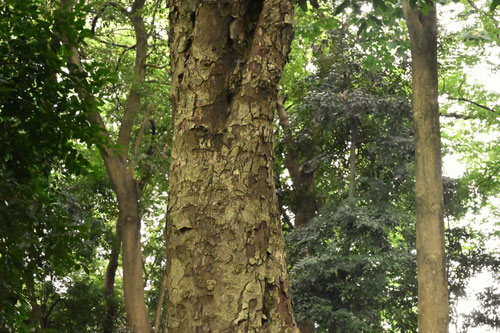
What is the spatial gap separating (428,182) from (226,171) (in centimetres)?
664

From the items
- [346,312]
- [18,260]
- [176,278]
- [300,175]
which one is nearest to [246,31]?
[176,278]

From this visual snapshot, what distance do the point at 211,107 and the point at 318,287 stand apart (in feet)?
33.2

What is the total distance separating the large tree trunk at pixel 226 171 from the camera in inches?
127

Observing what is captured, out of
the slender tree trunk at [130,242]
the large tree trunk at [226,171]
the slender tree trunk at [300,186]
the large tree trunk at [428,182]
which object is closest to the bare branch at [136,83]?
the slender tree trunk at [130,242]

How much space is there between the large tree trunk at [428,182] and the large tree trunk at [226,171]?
6199 millimetres

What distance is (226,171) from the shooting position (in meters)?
3.37

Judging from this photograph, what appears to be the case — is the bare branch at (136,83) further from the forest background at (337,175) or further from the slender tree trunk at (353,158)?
the slender tree trunk at (353,158)

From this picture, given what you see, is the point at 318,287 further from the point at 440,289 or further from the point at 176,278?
the point at 176,278

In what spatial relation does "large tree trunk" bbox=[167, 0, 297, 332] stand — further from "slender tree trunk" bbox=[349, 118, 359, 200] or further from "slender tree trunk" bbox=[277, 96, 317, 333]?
"slender tree trunk" bbox=[277, 96, 317, 333]

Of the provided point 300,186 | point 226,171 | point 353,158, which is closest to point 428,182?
point 353,158

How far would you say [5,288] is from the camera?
15.5 feet

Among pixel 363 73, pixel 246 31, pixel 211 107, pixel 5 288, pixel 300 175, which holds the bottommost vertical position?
pixel 5 288

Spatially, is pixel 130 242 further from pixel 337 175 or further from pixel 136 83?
pixel 337 175

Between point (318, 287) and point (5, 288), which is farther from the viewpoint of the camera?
point (318, 287)
